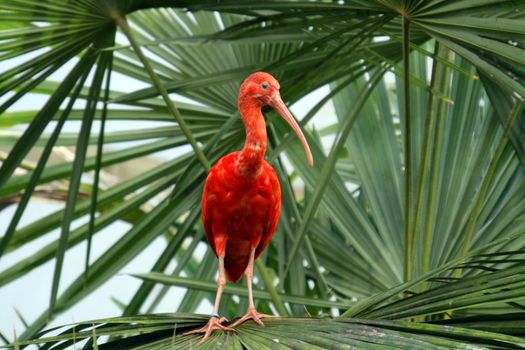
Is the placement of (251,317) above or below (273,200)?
below

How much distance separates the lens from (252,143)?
2625 millimetres

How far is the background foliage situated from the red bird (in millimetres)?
86

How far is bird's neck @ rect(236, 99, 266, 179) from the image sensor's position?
8.63 ft

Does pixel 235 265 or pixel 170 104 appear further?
pixel 235 265

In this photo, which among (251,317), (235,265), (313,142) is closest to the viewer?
(251,317)

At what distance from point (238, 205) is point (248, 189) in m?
0.06

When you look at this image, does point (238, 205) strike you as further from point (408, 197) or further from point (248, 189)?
point (408, 197)

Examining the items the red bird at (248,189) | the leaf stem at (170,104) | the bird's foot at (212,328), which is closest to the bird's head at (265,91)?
the red bird at (248,189)

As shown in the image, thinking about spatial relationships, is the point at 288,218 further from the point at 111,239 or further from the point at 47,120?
the point at 111,239

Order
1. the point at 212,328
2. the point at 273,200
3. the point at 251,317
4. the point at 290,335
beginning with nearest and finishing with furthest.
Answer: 1. the point at 290,335
2. the point at 212,328
3. the point at 251,317
4. the point at 273,200

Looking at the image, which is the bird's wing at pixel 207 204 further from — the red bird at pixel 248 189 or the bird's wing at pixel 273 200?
the bird's wing at pixel 273 200

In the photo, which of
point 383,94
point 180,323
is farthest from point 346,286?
point 180,323

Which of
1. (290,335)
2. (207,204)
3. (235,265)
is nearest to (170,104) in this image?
(207,204)

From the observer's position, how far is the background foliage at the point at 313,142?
92.7 inches
